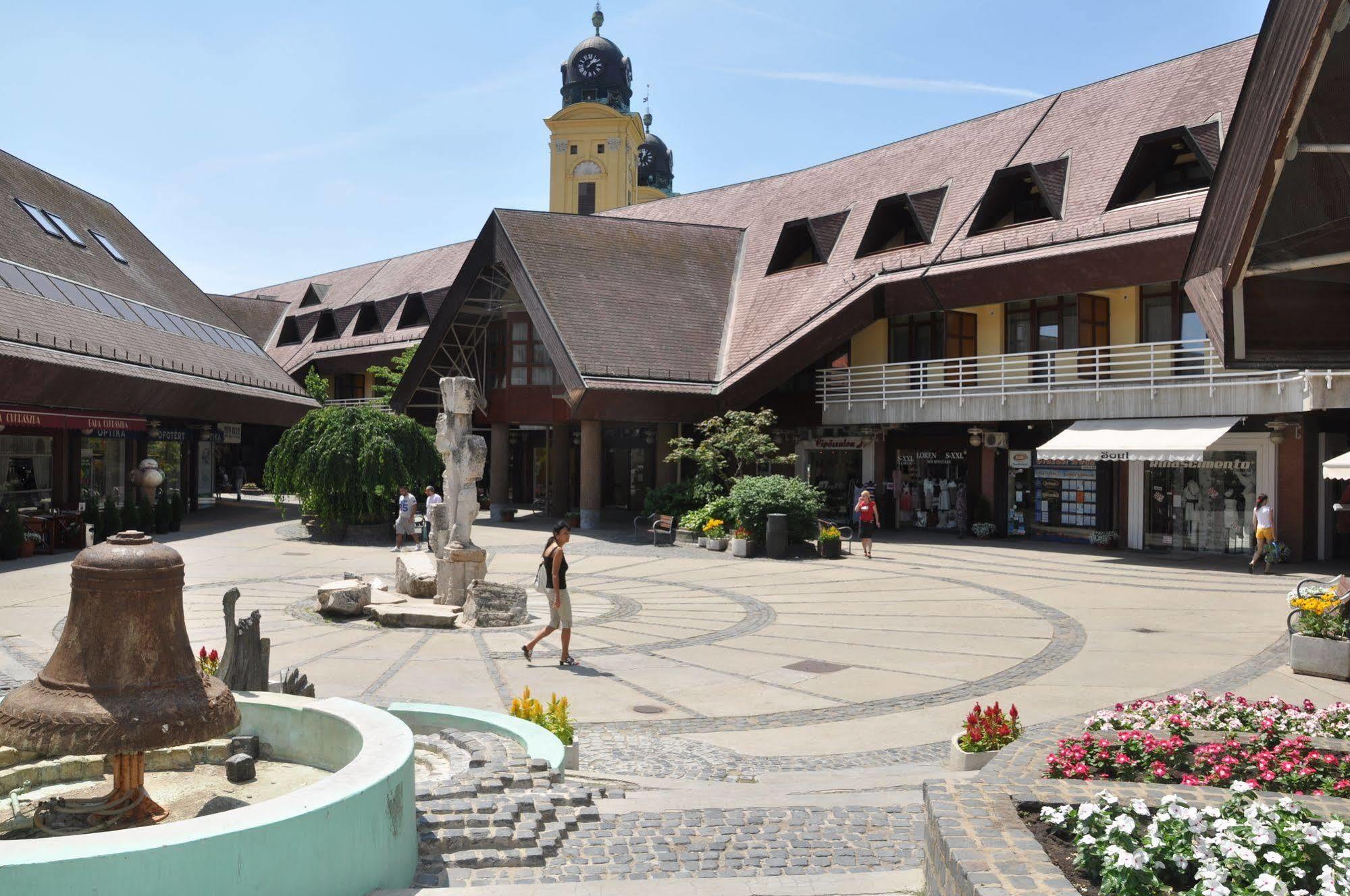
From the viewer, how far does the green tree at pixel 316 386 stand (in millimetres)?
45969

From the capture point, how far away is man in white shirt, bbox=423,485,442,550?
23.2m

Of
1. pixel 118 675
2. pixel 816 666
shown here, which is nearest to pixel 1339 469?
pixel 816 666

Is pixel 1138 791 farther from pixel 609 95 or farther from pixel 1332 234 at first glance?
pixel 609 95

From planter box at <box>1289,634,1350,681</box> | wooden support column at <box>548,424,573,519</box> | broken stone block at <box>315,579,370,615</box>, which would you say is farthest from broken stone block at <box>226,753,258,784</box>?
wooden support column at <box>548,424,573,519</box>

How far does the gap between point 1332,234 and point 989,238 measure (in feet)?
76.8

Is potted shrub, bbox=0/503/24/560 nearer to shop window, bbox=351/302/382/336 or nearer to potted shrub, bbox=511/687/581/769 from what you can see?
potted shrub, bbox=511/687/581/769

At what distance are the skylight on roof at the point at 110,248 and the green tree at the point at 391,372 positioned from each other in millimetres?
9698

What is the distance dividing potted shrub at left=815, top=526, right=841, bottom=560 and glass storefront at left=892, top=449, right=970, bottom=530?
7425 millimetres

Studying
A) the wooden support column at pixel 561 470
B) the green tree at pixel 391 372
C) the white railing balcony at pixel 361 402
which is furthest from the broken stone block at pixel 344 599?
the white railing balcony at pixel 361 402

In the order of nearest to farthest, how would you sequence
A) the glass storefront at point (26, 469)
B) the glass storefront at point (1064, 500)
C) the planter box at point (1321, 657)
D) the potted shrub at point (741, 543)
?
the planter box at point (1321, 657), the potted shrub at point (741, 543), the glass storefront at point (26, 469), the glass storefront at point (1064, 500)

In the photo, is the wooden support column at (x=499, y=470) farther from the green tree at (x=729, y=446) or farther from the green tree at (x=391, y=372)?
the green tree at (x=729, y=446)

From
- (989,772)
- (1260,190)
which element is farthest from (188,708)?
(1260,190)

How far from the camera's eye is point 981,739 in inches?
328

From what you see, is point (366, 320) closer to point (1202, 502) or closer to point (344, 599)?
point (344, 599)
